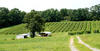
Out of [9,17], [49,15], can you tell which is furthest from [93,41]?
[49,15]

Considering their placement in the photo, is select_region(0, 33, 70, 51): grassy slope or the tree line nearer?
select_region(0, 33, 70, 51): grassy slope

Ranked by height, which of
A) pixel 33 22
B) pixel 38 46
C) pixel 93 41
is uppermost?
pixel 33 22

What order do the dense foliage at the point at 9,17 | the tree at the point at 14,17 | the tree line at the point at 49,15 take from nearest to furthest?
the dense foliage at the point at 9,17, the tree line at the point at 49,15, the tree at the point at 14,17

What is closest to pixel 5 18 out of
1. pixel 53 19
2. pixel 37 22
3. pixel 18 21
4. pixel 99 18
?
pixel 18 21

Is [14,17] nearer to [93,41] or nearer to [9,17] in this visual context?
[9,17]

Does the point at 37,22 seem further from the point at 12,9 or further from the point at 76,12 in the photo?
the point at 76,12

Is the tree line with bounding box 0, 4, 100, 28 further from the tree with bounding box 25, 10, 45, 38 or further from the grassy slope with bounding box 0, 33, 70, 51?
the grassy slope with bounding box 0, 33, 70, 51

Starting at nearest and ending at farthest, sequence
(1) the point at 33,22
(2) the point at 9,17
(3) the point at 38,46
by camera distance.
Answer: (3) the point at 38,46 < (1) the point at 33,22 < (2) the point at 9,17

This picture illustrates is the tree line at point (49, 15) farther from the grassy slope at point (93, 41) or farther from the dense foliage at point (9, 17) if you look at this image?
the grassy slope at point (93, 41)

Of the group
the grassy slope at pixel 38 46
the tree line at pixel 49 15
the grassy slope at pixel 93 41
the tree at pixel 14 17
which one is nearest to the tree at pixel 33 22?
the grassy slope at pixel 38 46

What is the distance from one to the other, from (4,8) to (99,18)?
8775cm

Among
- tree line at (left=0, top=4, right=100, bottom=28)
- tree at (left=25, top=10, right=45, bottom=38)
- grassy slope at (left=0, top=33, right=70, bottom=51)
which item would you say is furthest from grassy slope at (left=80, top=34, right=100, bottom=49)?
tree line at (left=0, top=4, right=100, bottom=28)

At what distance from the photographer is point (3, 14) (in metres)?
118

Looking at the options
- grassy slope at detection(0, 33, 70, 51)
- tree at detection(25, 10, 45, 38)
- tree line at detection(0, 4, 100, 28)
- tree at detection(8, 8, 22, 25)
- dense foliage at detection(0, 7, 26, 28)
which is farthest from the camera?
tree at detection(8, 8, 22, 25)
